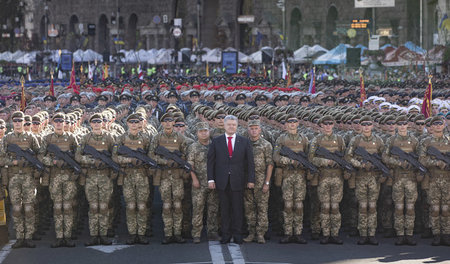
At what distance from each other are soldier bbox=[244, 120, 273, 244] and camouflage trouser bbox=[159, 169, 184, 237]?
96cm

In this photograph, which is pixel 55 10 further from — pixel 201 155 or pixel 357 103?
pixel 201 155

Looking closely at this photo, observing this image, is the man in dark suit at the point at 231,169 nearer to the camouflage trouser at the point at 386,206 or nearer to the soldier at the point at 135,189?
the soldier at the point at 135,189

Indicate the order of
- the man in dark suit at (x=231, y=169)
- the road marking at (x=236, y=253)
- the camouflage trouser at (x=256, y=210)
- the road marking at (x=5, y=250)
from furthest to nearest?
the camouflage trouser at (x=256, y=210)
the man in dark suit at (x=231, y=169)
the road marking at (x=5, y=250)
the road marking at (x=236, y=253)

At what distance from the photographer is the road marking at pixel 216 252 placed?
1268 centimetres

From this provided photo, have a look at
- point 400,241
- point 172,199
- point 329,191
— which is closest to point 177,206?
point 172,199

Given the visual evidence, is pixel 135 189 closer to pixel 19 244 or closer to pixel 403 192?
pixel 19 244

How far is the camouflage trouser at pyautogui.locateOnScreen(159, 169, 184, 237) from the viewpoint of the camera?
13.9 metres

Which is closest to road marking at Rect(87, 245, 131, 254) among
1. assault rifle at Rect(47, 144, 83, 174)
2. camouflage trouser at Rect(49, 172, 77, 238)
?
camouflage trouser at Rect(49, 172, 77, 238)

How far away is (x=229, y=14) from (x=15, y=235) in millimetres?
64947

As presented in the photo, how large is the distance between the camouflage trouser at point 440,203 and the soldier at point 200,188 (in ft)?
10.2

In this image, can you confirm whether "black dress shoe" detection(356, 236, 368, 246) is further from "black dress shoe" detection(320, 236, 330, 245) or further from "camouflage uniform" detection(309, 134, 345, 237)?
"black dress shoe" detection(320, 236, 330, 245)

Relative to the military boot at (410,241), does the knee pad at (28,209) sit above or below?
above

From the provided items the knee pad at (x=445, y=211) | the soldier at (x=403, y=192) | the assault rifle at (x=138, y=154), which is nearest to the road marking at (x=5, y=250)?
the assault rifle at (x=138, y=154)

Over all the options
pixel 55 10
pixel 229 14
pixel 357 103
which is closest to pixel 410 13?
pixel 229 14
